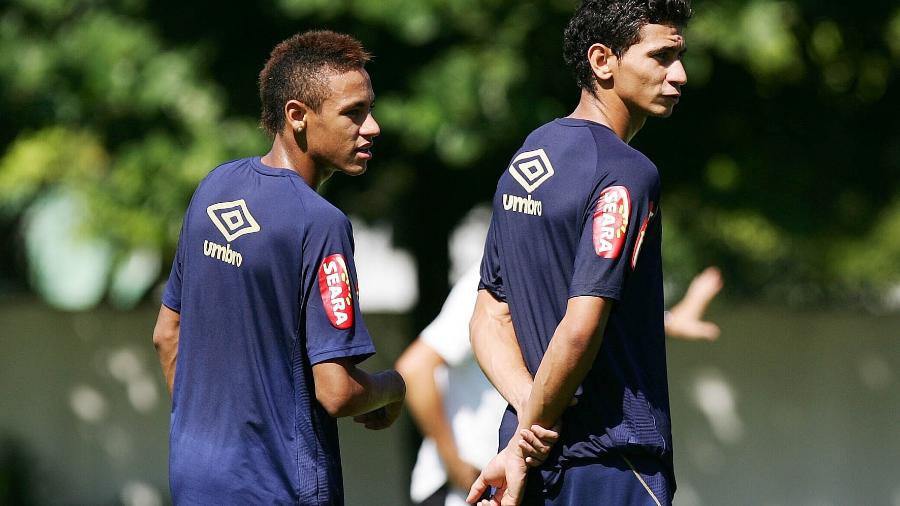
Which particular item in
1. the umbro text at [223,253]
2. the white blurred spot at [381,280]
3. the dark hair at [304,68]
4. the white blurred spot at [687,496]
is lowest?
the white blurred spot at [381,280]

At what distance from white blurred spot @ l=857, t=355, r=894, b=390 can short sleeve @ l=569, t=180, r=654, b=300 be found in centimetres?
591

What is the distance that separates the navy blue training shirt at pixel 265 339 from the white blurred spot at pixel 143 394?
658 cm

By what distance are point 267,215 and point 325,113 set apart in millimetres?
340

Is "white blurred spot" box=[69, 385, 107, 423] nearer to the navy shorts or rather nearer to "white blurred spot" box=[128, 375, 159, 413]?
"white blurred spot" box=[128, 375, 159, 413]

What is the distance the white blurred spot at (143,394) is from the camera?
9.53 metres

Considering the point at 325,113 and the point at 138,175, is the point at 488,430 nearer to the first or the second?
the point at 325,113

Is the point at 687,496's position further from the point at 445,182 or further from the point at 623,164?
the point at 623,164

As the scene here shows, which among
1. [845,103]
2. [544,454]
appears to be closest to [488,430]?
[544,454]

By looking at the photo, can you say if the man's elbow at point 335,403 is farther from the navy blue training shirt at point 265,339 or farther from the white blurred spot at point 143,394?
the white blurred spot at point 143,394

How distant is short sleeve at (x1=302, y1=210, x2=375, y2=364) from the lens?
3.01 metres

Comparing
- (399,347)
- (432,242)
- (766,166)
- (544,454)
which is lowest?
(399,347)

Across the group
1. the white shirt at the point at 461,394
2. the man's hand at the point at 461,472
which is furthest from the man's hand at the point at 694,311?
the man's hand at the point at 461,472

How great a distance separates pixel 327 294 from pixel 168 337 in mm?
686

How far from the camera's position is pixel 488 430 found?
12.9ft
